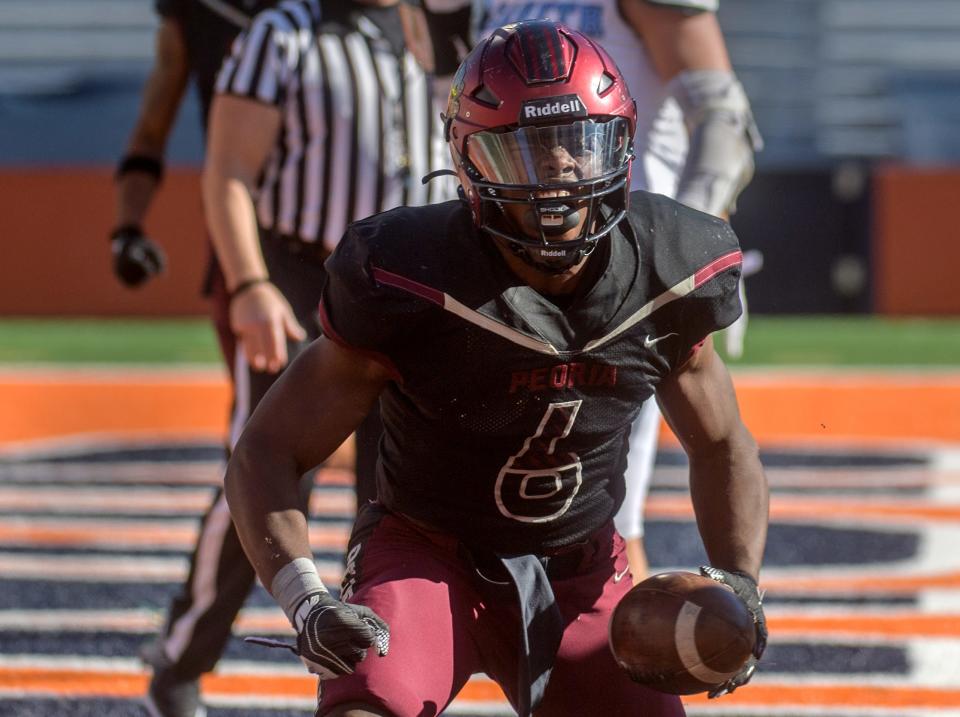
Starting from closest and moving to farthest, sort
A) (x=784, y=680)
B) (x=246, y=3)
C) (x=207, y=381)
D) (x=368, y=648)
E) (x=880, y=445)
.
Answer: (x=368, y=648) → (x=784, y=680) → (x=246, y=3) → (x=880, y=445) → (x=207, y=381)

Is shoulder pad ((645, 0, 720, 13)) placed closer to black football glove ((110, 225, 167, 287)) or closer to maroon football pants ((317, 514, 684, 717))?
maroon football pants ((317, 514, 684, 717))

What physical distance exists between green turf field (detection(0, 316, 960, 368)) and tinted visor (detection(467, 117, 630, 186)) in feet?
24.5

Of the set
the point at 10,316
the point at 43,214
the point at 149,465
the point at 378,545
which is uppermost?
the point at 378,545

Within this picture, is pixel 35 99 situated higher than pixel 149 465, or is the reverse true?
pixel 149 465

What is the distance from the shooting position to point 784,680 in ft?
13.3

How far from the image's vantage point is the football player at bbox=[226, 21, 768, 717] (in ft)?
8.29

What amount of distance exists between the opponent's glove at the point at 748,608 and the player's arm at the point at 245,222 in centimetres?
130

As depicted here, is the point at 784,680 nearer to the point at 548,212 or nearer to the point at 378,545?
the point at 378,545

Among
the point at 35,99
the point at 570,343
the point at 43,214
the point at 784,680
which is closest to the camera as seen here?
the point at 570,343

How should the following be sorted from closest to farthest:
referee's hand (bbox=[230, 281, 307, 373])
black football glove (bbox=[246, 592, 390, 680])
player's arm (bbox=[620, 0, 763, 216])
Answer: black football glove (bbox=[246, 592, 390, 680])
player's arm (bbox=[620, 0, 763, 216])
referee's hand (bbox=[230, 281, 307, 373])

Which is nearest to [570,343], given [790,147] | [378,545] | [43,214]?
[378,545]

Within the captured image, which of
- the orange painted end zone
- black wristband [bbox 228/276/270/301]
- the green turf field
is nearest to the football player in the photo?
black wristband [bbox 228/276/270/301]

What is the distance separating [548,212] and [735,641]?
2.34ft

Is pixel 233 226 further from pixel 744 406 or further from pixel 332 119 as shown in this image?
pixel 744 406
